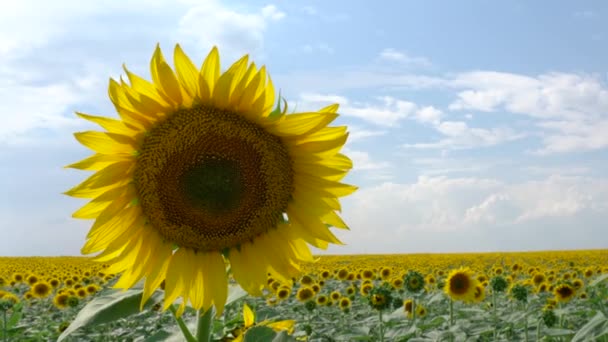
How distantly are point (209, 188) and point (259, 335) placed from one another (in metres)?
0.50

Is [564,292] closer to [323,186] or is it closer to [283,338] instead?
[323,186]

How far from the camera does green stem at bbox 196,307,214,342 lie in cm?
181

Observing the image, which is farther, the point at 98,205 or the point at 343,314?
Result: the point at 343,314

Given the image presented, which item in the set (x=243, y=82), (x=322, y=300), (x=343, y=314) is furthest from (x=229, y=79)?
(x=343, y=314)

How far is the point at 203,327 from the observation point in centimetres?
185

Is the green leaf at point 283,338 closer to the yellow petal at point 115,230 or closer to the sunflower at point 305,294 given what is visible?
the yellow petal at point 115,230

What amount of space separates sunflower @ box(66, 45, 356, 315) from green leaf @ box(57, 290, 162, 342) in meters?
0.07

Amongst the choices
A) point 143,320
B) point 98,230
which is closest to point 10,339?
point 143,320

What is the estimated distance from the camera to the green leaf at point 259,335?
1.80 metres

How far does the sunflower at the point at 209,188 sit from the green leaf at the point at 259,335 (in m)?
0.17

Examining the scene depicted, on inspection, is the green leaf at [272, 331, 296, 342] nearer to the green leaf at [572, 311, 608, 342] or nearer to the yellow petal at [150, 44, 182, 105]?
the yellow petal at [150, 44, 182, 105]

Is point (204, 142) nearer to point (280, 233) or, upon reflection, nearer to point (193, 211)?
point (193, 211)

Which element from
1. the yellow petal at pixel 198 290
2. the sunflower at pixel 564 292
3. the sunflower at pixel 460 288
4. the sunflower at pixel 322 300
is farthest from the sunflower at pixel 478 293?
the yellow petal at pixel 198 290

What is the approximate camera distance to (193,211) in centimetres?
203
